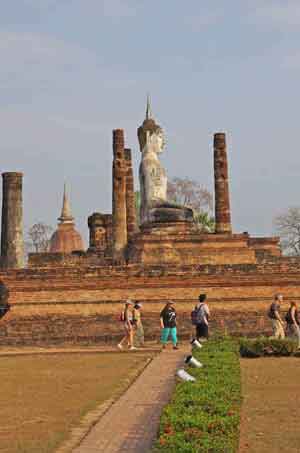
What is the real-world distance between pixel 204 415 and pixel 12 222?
751 inches

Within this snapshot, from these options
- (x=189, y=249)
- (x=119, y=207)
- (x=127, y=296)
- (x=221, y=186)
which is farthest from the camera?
(x=221, y=186)

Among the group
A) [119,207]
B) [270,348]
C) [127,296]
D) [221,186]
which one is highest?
[221,186]

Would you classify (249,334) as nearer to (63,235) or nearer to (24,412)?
(24,412)

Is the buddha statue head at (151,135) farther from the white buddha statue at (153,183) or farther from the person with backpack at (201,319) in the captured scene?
the person with backpack at (201,319)

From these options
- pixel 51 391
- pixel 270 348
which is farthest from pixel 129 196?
pixel 51 391

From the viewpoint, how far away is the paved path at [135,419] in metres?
6.95

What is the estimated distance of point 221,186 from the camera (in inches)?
1067

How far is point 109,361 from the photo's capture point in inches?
579

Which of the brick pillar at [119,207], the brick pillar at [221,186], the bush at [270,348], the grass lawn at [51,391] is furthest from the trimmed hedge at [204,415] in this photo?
the brick pillar at [221,186]

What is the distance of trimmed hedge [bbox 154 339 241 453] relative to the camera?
6.00 metres

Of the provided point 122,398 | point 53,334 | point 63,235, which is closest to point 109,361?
point 122,398

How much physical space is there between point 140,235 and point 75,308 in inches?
189

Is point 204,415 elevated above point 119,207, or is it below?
below

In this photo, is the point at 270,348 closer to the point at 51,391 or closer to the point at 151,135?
the point at 51,391
